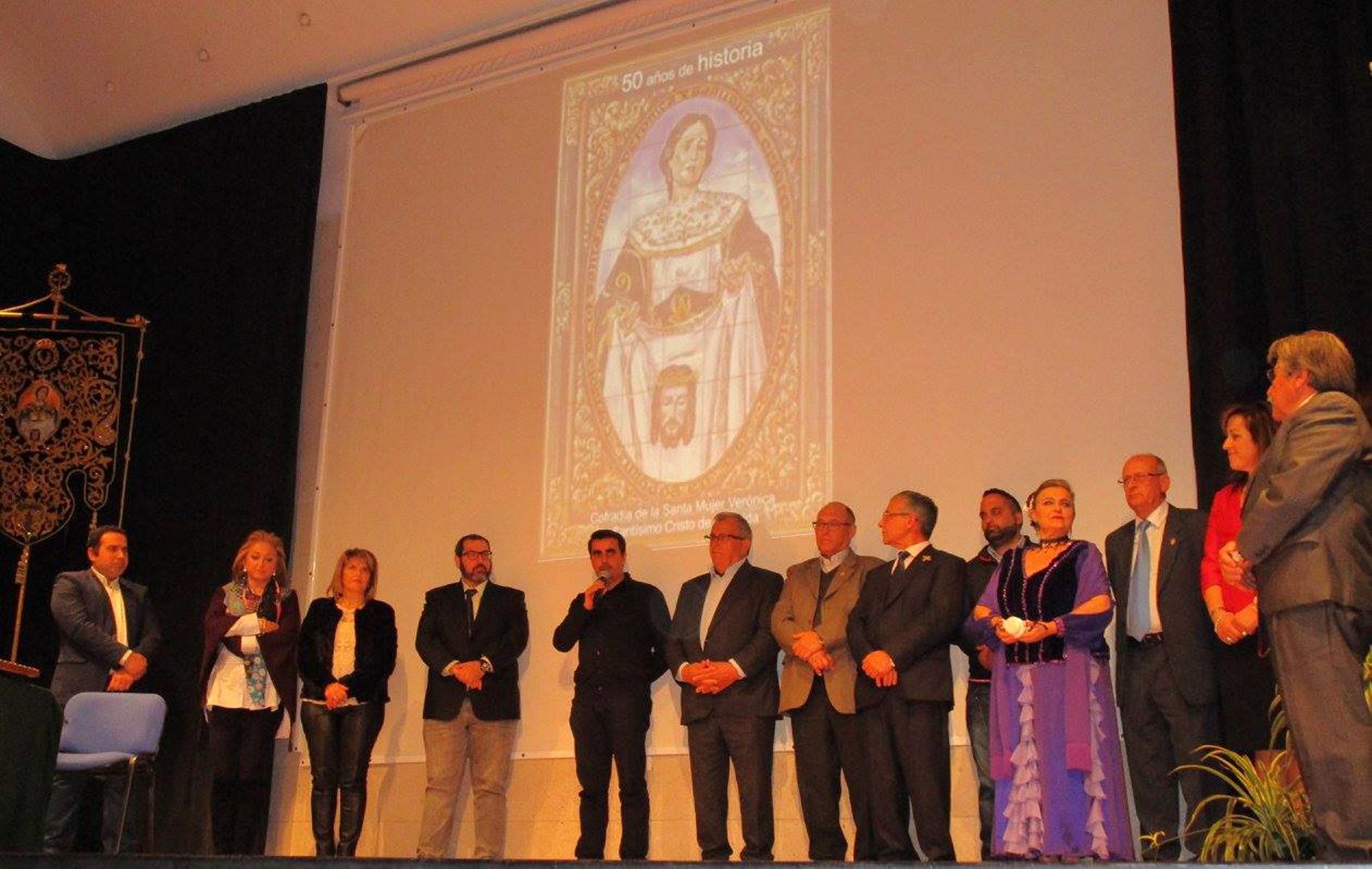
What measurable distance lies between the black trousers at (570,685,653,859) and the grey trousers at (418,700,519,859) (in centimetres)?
43

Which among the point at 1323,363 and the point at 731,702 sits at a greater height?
the point at 1323,363

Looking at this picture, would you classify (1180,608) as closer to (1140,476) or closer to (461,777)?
(1140,476)

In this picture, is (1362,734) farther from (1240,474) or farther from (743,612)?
(743,612)

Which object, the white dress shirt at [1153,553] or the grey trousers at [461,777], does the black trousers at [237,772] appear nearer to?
the grey trousers at [461,777]

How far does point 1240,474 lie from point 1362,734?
4.80 ft

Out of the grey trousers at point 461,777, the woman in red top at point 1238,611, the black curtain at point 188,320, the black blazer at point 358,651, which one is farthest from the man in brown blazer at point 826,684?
the black curtain at point 188,320

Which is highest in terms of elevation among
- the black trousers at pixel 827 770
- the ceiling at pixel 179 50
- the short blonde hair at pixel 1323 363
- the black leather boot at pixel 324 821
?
the ceiling at pixel 179 50

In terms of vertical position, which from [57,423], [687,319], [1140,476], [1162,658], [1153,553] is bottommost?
[1162,658]

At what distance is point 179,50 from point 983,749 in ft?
18.3

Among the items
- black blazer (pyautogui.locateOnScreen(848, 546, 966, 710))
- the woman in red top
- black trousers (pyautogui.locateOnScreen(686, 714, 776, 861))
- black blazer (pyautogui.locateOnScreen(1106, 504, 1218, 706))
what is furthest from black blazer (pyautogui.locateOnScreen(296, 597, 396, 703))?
the woman in red top

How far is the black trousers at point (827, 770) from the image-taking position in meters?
4.65

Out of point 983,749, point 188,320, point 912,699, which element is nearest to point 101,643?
point 188,320

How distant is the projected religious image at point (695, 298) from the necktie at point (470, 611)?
0.43 meters

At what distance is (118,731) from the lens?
496cm
